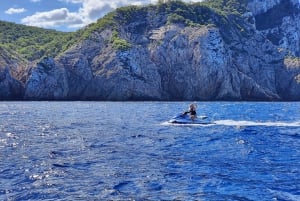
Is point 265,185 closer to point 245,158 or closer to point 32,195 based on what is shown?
point 245,158

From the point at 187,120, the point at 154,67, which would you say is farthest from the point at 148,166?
the point at 154,67

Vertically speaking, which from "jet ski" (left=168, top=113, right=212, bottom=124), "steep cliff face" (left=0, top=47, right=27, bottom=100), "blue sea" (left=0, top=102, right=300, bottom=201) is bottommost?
"blue sea" (left=0, top=102, right=300, bottom=201)

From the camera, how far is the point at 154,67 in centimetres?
15562

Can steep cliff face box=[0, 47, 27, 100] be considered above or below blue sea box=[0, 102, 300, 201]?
above

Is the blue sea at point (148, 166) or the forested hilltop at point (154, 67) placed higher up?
the forested hilltop at point (154, 67)

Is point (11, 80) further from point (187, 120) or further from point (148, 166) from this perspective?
point (148, 166)

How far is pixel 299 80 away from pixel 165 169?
159207mm

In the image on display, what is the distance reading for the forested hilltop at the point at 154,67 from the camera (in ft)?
483

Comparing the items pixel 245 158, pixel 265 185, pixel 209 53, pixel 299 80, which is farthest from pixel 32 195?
pixel 299 80

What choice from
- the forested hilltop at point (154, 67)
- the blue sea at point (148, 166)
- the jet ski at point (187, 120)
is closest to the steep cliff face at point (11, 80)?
the forested hilltop at point (154, 67)

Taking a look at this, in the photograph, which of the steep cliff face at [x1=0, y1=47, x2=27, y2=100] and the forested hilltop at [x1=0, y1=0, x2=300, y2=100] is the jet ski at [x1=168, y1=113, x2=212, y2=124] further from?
the steep cliff face at [x1=0, y1=47, x2=27, y2=100]

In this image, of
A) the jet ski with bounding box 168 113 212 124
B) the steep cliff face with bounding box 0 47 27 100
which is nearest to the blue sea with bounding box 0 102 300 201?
the jet ski with bounding box 168 113 212 124

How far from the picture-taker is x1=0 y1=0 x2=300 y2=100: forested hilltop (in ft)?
483

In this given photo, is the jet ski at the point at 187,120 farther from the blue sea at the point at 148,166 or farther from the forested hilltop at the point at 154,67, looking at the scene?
the forested hilltop at the point at 154,67
